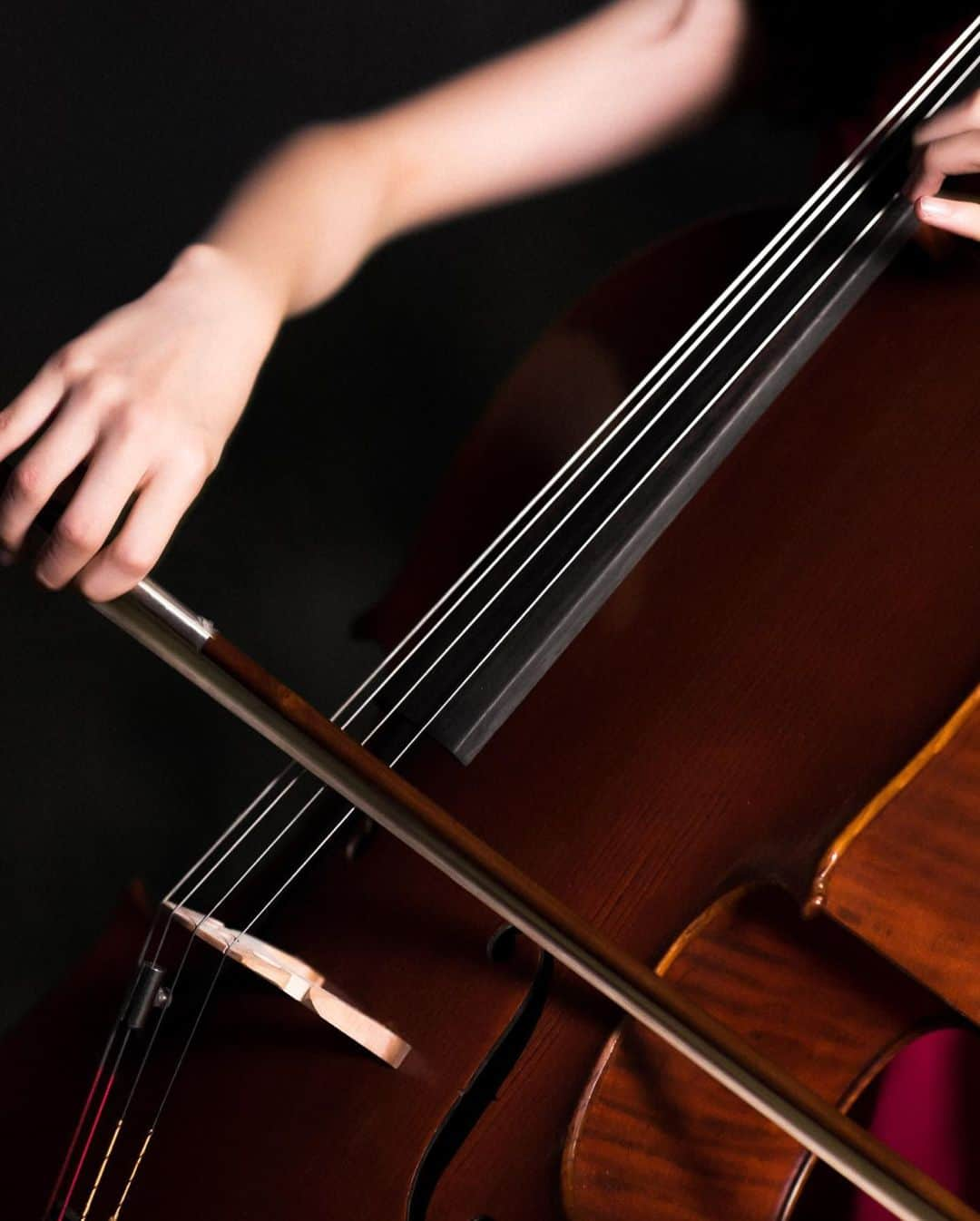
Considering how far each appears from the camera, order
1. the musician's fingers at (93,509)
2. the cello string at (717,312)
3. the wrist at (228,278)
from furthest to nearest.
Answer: the cello string at (717,312) < the wrist at (228,278) < the musician's fingers at (93,509)

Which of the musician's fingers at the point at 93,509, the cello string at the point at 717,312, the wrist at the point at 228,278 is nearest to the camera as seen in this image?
Answer: the musician's fingers at the point at 93,509

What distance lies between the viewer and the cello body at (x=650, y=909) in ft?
1.42

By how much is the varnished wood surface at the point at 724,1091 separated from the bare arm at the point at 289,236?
250 mm

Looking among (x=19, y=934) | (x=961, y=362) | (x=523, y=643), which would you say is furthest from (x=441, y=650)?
(x=19, y=934)

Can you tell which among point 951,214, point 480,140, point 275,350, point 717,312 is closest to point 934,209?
point 951,214

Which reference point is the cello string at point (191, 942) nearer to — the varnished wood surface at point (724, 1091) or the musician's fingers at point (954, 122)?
the varnished wood surface at point (724, 1091)

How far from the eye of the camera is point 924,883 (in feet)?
1.34

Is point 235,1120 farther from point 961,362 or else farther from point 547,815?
point 961,362

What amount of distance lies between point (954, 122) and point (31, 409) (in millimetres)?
407

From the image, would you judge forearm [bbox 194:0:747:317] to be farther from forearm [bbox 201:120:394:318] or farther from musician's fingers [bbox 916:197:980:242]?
musician's fingers [bbox 916:197:980:242]

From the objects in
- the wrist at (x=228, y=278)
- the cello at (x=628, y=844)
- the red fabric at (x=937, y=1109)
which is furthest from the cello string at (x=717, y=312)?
the red fabric at (x=937, y=1109)

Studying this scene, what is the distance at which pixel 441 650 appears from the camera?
52cm

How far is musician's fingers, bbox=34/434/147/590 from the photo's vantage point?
35 cm

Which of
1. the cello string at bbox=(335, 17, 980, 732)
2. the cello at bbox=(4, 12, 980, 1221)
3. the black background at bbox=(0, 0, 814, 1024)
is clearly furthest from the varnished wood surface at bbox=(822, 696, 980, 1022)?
the black background at bbox=(0, 0, 814, 1024)
